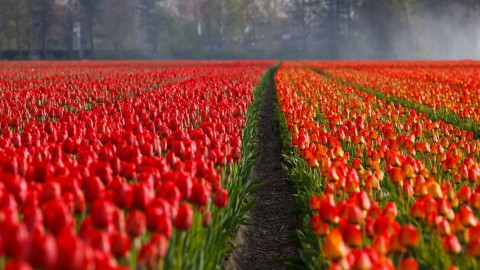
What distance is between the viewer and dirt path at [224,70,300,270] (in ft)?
15.6

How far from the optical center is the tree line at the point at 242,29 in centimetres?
7881

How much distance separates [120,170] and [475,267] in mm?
2112

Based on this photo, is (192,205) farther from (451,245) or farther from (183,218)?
(451,245)

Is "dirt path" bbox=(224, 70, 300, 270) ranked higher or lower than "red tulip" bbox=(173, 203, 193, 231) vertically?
lower

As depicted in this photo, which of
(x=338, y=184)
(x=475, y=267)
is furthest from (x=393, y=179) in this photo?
(x=475, y=267)

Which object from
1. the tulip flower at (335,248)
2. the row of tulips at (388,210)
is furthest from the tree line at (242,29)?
the tulip flower at (335,248)

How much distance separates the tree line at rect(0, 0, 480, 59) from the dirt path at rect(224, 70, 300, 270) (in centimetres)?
6577

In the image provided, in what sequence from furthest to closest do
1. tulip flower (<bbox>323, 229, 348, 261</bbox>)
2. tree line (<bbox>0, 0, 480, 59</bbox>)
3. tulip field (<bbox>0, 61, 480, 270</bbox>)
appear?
tree line (<bbox>0, 0, 480, 59</bbox>) < tulip flower (<bbox>323, 229, 348, 261</bbox>) < tulip field (<bbox>0, 61, 480, 270</bbox>)

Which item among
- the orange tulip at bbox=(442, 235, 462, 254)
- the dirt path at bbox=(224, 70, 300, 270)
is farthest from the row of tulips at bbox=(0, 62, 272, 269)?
the orange tulip at bbox=(442, 235, 462, 254)

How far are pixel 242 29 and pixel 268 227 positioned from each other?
8699cm

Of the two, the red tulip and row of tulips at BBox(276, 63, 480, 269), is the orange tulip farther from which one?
the red tulip

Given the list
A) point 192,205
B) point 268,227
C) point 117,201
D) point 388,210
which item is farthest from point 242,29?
point 117,201

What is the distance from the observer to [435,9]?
8375 centimetres

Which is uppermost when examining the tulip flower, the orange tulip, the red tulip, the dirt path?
the red tulip
